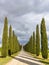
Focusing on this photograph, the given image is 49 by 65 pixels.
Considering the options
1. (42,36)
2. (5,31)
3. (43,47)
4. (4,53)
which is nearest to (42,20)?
(42,36)

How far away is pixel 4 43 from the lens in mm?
37812

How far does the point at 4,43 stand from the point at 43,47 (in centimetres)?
894

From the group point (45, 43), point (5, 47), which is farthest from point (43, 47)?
point (5, 47)

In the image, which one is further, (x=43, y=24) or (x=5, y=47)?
(x=43, y=24)

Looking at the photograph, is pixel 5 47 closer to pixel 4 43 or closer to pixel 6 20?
pixel 4 43

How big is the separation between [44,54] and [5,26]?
11063mm

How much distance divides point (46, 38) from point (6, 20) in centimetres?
1042

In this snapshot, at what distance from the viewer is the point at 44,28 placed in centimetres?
3975

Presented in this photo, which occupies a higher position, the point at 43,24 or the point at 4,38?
the point at 43,24

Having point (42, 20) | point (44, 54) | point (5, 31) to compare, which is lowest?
point (44, 54)

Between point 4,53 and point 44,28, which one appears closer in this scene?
point 4,53

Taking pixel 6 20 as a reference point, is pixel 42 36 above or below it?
below

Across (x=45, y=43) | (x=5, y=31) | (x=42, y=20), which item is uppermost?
(x=42, y=20)

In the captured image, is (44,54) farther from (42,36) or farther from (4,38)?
(4,38)
